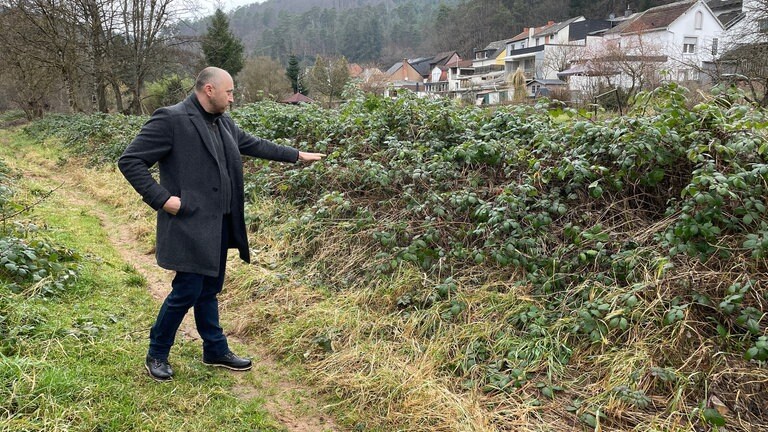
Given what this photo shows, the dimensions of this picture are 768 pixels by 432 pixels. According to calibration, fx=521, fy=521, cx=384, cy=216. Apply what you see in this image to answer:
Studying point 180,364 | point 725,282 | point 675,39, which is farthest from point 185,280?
point 675,39

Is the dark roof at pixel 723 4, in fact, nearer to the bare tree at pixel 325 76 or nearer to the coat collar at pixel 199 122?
the bare tree at pixel 325 76

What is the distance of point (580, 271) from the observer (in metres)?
4.08

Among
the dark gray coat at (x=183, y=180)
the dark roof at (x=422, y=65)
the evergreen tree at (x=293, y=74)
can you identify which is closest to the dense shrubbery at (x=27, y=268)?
the dark gray coat at (x=183, y=180)

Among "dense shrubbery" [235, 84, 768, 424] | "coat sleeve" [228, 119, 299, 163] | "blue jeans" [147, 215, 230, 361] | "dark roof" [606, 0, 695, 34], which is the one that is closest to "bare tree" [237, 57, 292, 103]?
"dark roof" [606, 0, 695, 34]

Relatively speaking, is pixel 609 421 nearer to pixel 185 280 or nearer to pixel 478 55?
pixel 185 280

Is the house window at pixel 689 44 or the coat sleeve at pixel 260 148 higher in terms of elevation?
the house window at pixel 689 44

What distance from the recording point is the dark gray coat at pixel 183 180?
311 centimetres

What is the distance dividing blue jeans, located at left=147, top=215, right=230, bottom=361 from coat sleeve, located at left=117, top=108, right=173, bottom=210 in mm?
523

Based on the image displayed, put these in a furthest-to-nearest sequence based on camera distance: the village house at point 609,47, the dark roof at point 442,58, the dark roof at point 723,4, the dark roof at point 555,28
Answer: the dark roof at point 442,58 → the dark roof at point 555,28 → the dark roof at point 723,4 → the village house at point 609,47

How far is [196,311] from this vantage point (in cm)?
362

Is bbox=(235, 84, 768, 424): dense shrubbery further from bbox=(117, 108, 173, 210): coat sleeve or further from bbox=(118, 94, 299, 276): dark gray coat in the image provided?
bbox=(117, 108, 173, 210): coat sleeve

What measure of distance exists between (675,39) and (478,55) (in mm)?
32581

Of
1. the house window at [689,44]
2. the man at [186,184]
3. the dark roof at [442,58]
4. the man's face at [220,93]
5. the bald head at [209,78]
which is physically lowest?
the man at [186,184]

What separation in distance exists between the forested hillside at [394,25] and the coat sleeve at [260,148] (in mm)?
60712
